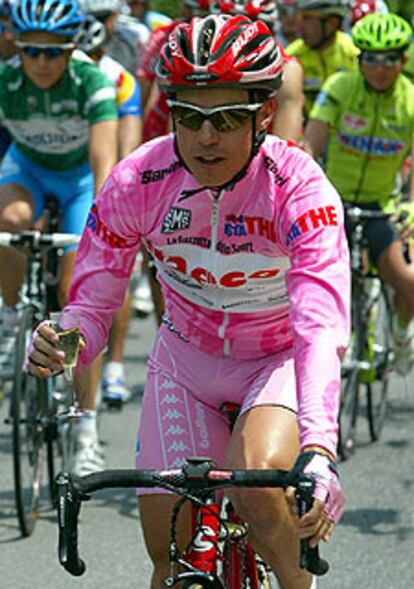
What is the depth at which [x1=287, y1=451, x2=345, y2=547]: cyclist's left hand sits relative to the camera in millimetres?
3707

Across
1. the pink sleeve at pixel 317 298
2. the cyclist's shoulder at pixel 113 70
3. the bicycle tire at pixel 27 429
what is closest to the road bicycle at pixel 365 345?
the cyclist's shoulder at pixel 113 70

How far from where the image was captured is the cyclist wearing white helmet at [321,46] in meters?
11.0

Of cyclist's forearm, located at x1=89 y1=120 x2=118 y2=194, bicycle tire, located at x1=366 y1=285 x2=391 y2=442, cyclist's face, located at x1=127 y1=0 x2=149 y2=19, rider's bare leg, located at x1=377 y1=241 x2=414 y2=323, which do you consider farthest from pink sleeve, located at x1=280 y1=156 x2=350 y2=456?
cyclist's face, located at x1=127 y1=0 x2=149 y2=19

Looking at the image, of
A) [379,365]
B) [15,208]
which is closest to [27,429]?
[15,208]

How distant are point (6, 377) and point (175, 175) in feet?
13.6

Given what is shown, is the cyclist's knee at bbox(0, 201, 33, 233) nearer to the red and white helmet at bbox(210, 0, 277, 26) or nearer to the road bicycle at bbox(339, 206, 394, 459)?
the red and white helmet at bbox(210, 0, 277, 26)

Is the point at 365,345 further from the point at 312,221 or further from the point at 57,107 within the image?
the point at 312,221

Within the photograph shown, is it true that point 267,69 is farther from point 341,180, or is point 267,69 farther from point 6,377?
point 341,180

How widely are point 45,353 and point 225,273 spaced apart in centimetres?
68

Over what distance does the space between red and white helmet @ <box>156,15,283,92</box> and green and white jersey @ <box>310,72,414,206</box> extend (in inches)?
182

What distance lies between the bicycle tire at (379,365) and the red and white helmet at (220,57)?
4.99 m

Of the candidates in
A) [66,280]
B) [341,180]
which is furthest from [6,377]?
[341,180]

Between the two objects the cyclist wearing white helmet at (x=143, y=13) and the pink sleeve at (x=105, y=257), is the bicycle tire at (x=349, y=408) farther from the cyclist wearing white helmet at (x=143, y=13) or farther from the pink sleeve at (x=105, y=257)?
the cyclist wearing white helmet at (x=143, y=13)

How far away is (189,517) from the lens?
453 cm
